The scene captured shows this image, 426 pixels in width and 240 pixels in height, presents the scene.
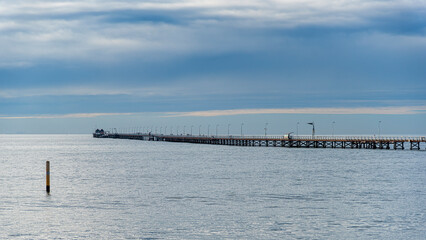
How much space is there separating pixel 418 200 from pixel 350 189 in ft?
28.8

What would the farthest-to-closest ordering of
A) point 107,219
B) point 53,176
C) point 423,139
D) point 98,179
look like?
point 423,139, point 53,176, point 98,179, point 107,219

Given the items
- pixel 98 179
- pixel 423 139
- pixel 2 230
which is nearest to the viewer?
pixel 2 230

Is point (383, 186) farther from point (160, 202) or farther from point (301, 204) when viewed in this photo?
point (160, 202)

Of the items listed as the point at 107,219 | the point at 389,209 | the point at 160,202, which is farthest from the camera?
the point at 160,202

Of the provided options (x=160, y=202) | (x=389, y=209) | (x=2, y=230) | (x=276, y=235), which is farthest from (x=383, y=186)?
(x=2, y=230)

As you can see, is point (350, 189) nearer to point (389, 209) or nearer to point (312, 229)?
point (389, 209)

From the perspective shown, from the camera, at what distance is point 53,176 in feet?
231

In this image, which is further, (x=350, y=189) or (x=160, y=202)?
(x=350, y=189)

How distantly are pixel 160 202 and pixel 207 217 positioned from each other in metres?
8.48

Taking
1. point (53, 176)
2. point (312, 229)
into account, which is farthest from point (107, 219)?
point (53, 176)

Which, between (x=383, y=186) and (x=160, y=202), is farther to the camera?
(x=383, y=186)

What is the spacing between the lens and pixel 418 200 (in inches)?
1828

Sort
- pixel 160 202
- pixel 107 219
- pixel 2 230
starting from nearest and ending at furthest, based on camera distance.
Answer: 1. pixel 2 230
2. pixel 107 219
3. pixel 160 202

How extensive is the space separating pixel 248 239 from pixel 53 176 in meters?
45.2
